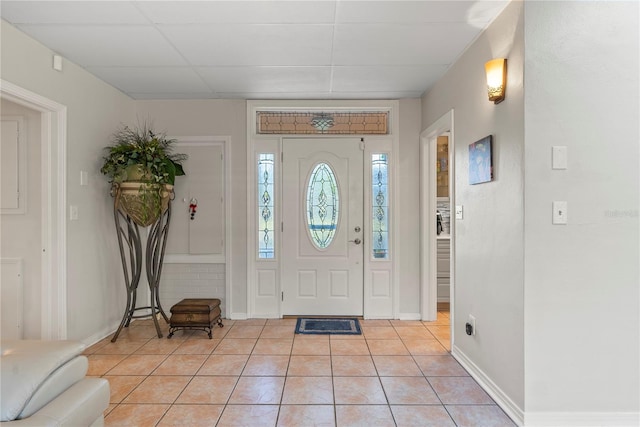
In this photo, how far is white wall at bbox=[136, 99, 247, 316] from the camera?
13.5 feet

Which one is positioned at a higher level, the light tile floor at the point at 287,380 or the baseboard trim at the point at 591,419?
the baseboard trim at the point at 591,419

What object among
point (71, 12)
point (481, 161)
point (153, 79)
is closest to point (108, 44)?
point (71, 12)

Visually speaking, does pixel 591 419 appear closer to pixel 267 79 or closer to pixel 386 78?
pixel 386 78

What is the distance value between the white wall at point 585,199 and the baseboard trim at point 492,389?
0.09 meters

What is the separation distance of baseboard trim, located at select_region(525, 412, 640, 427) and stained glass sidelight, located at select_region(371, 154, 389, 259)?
2.26m

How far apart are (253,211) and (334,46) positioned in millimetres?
2033

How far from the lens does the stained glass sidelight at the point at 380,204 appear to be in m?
4.16

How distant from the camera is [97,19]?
7.87 ft

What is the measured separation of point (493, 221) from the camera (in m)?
2.40

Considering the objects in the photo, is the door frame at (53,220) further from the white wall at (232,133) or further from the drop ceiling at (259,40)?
the white wall at (232,133)

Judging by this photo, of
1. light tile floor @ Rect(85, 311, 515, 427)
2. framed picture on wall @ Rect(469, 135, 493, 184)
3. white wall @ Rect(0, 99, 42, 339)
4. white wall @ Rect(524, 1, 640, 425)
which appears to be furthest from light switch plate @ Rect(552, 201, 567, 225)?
white wall @ Rect(0, 99, 42, 339)

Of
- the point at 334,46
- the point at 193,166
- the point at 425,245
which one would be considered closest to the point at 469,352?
the point at 425,245

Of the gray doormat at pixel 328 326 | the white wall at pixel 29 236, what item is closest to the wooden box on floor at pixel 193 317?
the gray doormat at pixel 328 326

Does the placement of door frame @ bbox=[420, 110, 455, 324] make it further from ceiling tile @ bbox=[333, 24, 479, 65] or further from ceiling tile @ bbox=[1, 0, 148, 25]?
ceiling tile @ bbox=[1, 0, 148, 25]
